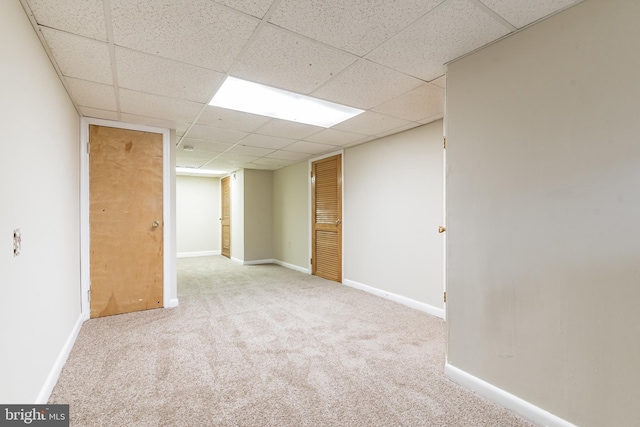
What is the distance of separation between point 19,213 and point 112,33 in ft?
3.52

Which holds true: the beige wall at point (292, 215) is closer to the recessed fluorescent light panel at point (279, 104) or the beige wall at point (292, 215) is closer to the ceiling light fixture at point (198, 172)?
the ceiling light fixture at point (198, 172)

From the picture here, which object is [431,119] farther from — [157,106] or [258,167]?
[258,167]

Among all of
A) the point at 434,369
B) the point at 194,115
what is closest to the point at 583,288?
the point at 434,369

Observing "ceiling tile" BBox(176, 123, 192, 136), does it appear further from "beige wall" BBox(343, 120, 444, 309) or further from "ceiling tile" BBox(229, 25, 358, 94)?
"beige wall" BBox(343, 120, 444, 309)

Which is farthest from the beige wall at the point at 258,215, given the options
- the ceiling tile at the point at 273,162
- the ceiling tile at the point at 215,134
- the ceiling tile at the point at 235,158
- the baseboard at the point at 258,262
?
the ceiling tile at the point at 215,134

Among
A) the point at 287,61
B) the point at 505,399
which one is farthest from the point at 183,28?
the point at 505,399

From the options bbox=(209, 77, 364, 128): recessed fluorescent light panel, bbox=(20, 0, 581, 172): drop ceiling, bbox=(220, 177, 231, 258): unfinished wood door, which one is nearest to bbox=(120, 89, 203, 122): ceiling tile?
bbox=(20, 0, 581, 172): drop ceiling

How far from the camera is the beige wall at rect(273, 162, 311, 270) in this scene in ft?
18.6

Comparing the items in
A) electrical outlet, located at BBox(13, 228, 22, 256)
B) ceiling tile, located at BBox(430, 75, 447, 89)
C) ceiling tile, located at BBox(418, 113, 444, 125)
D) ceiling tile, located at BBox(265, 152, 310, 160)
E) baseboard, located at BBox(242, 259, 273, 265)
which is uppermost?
ceiling tile, located at BBox(430, 75, 447, 89)

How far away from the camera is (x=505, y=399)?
1.68 m

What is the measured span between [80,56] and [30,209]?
1.04m

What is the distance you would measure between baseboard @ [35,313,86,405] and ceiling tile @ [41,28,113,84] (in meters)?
2.00

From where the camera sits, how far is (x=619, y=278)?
1.31m

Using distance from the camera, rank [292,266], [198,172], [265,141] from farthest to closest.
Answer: [198,172] → [292,266] → [265,141]
